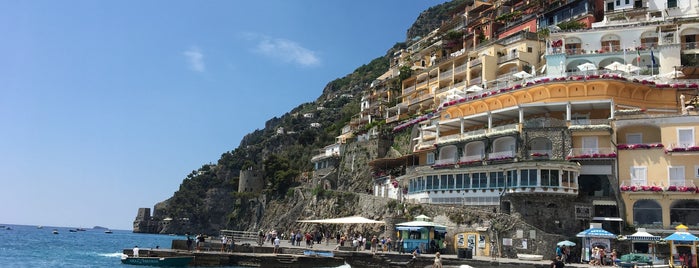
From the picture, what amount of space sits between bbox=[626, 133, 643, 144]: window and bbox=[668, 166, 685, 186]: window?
3141 millimetres

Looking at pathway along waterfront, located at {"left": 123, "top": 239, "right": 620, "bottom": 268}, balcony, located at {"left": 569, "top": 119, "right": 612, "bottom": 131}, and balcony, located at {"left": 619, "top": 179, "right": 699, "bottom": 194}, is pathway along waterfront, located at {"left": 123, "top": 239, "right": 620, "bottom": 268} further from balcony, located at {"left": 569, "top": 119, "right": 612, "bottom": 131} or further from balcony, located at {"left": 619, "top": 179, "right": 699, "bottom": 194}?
balcony, located at {"left": 569, "top": 119, "right": 612, "bottom": 131}

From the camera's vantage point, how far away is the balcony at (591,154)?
3631 centimetres

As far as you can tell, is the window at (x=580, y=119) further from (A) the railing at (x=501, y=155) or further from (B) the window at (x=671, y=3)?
(B) the window at (x=671, y=3)

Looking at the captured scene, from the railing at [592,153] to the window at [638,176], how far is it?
1.53 metres

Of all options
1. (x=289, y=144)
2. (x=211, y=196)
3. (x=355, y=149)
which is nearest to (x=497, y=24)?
(x=355, y=149)

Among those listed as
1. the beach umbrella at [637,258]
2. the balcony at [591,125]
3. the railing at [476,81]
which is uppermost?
the railing at [476,81]

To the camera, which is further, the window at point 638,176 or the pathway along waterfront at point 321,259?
the window at point 638,176

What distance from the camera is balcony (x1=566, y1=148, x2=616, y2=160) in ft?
119

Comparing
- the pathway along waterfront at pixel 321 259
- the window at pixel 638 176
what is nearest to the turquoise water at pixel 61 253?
the pathway along waterfront at pixel 321 259

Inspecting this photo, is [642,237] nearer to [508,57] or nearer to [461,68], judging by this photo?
[508,57]

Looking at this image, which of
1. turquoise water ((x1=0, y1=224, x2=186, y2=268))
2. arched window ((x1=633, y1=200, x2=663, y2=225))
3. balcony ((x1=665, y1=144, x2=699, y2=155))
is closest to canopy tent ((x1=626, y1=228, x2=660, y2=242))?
arched window ((x1=633, y1=200, x2=663, y2=225))

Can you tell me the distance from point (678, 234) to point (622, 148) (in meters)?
9.10

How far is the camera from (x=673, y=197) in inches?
1320

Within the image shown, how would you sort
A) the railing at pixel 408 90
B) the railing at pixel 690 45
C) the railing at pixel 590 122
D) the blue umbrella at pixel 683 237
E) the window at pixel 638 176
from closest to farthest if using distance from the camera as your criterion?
the blue umbrella at pixel 683 237 → the window at pixel 638 176 → the railing at pixel 590 122 → the railing at pixel 690 45 → the railing at pixel 408 90
